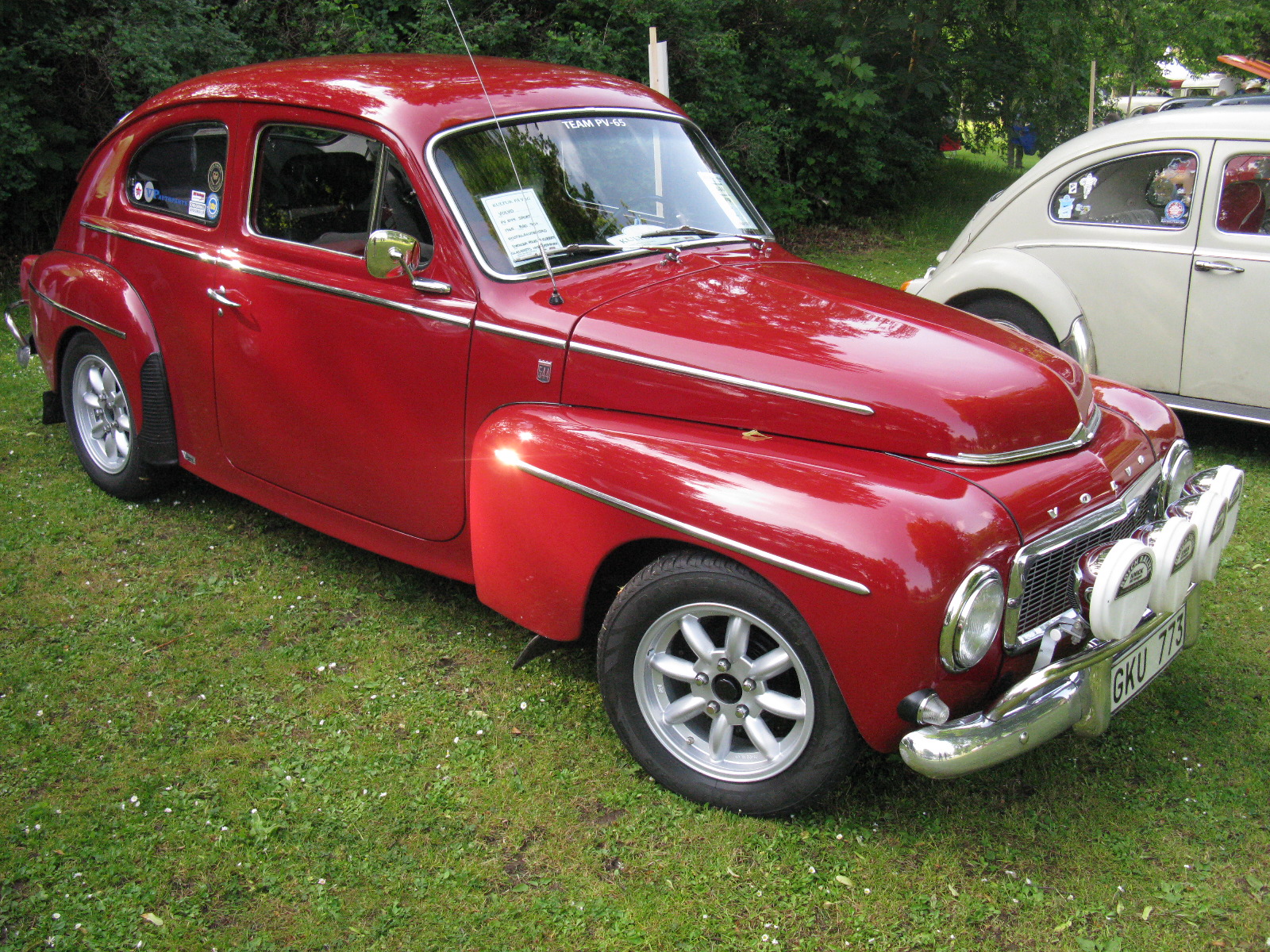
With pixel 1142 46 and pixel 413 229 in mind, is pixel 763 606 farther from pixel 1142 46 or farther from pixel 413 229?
pixel 1142 46

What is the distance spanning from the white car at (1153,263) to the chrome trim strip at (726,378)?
2.89m

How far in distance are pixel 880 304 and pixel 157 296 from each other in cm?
291

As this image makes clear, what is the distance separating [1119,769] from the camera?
10.5 feet

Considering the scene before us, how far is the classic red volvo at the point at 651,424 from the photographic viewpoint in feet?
8.50

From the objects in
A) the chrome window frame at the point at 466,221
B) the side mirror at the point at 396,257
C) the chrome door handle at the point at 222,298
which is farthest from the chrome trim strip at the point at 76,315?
the chrome window frame at the point at 466,221

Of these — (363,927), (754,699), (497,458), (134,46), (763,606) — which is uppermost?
(134,46)

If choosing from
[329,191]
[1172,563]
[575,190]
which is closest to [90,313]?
[329,191]

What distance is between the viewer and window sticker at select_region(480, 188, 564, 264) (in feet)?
11.0

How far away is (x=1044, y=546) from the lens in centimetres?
265

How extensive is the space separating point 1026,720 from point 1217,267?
3.80 m

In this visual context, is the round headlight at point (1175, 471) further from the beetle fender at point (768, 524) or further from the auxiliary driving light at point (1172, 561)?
the beetle fender at point (768, 524)

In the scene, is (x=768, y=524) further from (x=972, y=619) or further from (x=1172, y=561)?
(x=1172, y=561)

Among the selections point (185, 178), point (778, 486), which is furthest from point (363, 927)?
point (185, 178)

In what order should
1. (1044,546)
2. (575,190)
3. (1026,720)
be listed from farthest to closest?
(575,190), (1044,546), (1026,720)
